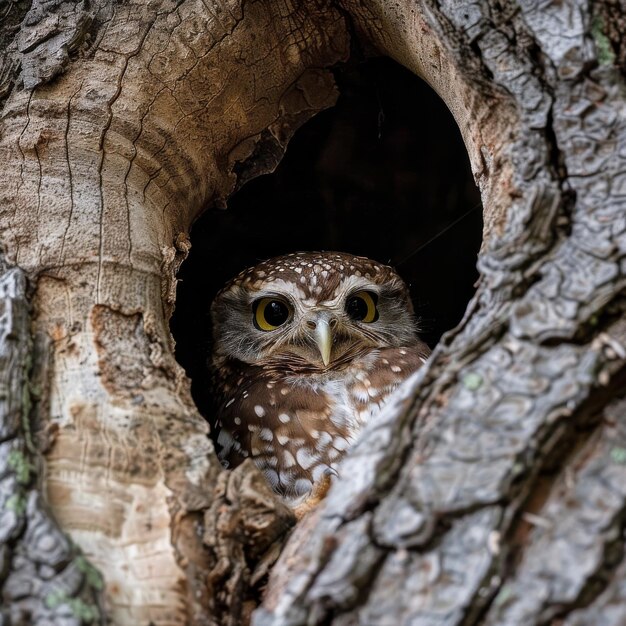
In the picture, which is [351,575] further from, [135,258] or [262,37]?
[262,37]

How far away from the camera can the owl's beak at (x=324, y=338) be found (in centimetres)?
304

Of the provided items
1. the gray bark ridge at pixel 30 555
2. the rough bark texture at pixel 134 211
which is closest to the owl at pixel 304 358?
the rough bark texture at pixel 134 211

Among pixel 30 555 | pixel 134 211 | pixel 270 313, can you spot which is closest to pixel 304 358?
pixel 270 313

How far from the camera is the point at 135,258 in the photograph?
2.26 m

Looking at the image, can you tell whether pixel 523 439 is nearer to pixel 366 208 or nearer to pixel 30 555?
pixel 30 555

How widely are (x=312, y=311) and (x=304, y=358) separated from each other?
0.20 metres

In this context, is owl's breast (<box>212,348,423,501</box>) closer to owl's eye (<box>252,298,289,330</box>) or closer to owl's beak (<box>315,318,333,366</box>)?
owl's beak (<box>315,318,333,366</box>)

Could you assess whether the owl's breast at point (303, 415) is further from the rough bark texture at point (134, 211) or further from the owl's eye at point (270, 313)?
the rough bark texture at point (134, 211)

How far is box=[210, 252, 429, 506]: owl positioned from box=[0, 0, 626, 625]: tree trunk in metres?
0.77

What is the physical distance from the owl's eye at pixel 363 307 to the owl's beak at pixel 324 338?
278mm

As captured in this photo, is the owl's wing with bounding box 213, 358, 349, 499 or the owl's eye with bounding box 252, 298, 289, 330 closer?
the owl's wing with bounding box 213, 358, 349, 499

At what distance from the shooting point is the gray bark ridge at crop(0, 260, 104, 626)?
1.45 metres

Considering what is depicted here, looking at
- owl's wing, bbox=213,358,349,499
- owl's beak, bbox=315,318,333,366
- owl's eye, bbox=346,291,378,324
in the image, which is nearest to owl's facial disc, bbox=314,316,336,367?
owl's beak, bbox=315,318,333,366

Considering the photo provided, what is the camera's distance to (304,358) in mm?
3250
